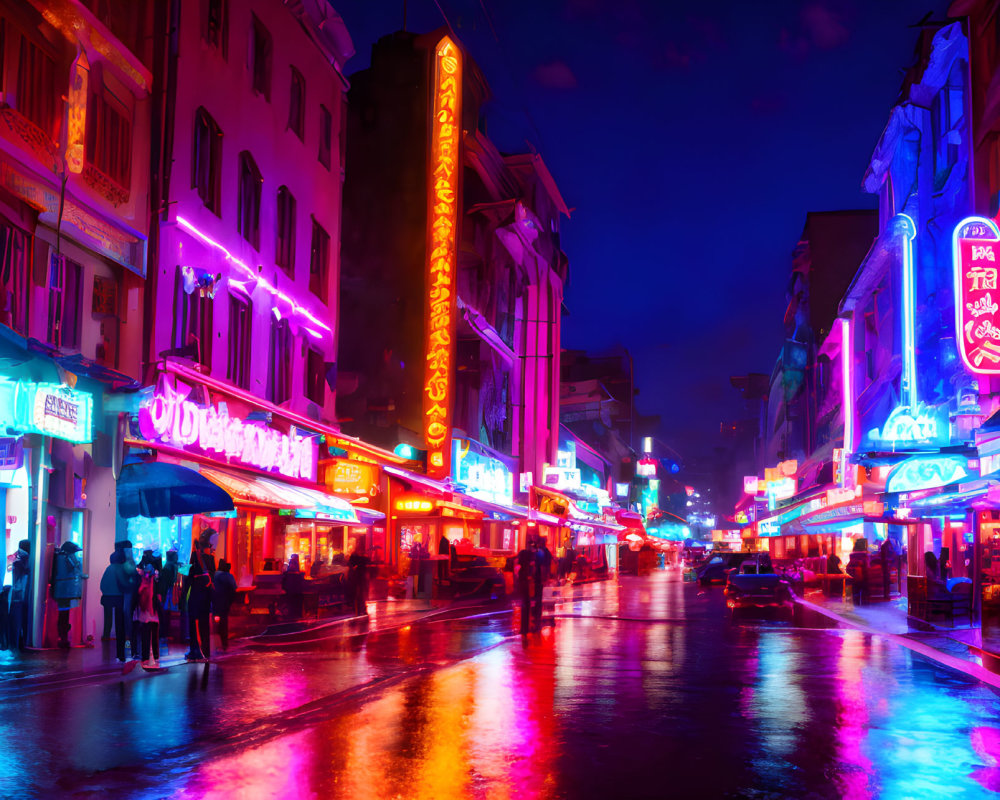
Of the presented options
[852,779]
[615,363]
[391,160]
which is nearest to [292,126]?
[391,160]

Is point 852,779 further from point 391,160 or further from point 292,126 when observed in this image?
point 391,160

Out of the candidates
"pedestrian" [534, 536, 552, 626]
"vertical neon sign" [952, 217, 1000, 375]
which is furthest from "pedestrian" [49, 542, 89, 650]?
"vertical neon sign" [952, 217, 1000, 375]

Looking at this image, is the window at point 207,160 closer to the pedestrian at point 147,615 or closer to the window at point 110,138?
the window at point 110,138

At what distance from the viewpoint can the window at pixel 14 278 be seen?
17156 millimetres

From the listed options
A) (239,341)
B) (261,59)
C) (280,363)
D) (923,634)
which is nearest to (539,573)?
(923,634)

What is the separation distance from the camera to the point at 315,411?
31734 millimetres

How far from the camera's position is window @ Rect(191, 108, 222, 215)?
23.8 metres

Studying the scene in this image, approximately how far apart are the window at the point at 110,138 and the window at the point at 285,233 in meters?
8.14

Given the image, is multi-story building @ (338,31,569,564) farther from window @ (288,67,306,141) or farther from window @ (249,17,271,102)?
window @ (249,17,271,102)

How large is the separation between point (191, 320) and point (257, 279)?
12.9 ft

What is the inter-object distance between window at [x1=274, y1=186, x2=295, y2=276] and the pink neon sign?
15.7 ft

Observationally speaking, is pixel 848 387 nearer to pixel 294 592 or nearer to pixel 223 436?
pixel 294 592

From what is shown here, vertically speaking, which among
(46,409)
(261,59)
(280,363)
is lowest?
(46,409)

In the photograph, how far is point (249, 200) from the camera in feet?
89.4
